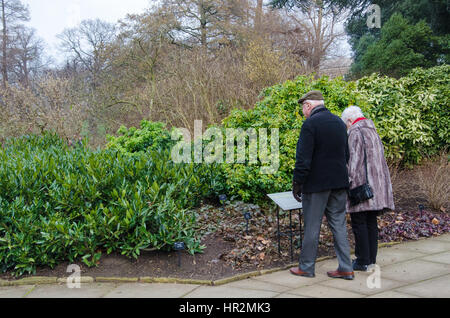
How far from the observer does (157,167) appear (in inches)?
233

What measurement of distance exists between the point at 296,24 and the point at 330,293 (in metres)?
22.4

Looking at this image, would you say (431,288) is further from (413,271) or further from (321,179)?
(321,179)

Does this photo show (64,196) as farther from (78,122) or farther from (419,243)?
(78,122)

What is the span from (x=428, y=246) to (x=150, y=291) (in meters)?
3.67

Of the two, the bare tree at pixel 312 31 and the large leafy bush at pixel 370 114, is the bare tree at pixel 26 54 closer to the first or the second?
the bare tree at pixel 312 31

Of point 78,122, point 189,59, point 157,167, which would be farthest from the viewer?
point 189,59

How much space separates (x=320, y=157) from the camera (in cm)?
404

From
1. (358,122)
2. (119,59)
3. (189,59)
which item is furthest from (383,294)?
(119,59)

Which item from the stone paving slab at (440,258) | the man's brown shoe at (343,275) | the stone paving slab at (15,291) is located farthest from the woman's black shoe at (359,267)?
the stone paving slab at (15,291)

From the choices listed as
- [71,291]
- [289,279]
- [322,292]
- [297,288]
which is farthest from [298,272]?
[71,291]

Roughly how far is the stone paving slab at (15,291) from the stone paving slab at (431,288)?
362 centimetres

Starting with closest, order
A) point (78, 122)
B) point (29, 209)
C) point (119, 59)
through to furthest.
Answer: point (29, 209), point (78, 122), point (119, 59)

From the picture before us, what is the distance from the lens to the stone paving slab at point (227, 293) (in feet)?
12.2

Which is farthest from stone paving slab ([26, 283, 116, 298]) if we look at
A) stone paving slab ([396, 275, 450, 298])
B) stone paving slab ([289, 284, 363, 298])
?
stone paving slab ([396, 275, 450, 298])
